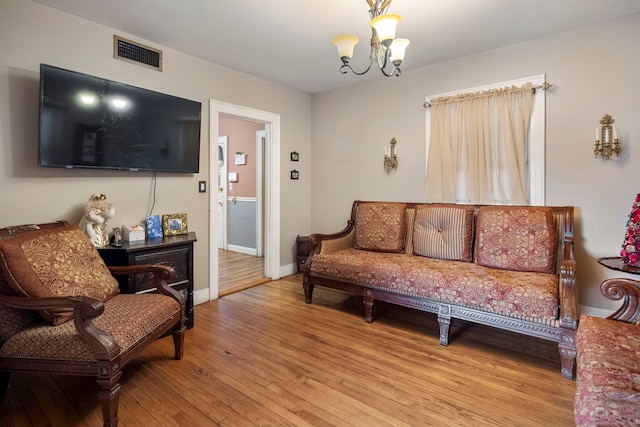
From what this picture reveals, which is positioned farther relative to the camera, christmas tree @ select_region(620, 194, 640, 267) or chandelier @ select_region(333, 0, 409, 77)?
christmas tree @ select_region(620, 194, 640, 267)

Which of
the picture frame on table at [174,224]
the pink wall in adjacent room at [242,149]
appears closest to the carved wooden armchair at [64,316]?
the picture frame on table at [174,224]

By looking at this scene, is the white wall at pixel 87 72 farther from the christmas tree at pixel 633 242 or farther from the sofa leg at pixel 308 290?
the christmas tree at pixel 633 242

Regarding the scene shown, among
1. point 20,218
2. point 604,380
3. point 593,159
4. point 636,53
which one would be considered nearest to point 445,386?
point 604,380

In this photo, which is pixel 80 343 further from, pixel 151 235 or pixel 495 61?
pixel 495 61

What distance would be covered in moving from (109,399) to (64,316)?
53 centimetres

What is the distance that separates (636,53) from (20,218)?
470 cm

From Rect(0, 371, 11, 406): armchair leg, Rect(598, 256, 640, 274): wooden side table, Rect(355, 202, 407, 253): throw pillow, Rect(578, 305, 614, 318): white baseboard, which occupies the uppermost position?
Rect(355, 202, 407, 253): throw pillow

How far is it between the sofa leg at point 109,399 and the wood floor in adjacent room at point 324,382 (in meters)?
0.11

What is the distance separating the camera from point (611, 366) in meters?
1.24

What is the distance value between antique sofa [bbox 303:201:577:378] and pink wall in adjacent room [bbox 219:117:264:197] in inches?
107

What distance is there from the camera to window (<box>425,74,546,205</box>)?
2.84 meters

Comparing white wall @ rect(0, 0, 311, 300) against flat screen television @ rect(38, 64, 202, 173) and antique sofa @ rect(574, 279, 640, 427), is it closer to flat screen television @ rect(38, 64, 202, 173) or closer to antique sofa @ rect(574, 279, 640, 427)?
flat screen television @ rect(38, 64, 202, 173)

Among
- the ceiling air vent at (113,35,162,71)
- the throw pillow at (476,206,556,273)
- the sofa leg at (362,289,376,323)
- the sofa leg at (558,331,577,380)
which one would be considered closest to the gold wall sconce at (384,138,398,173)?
the throw pillow at (476,206,556,273)

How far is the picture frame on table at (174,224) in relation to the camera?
2.97 meters
